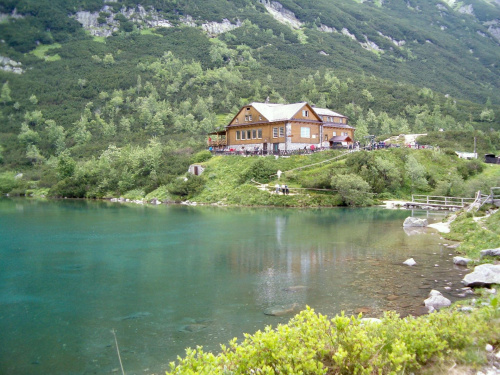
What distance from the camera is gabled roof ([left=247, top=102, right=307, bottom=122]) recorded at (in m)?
67.8

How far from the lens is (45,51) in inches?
6407

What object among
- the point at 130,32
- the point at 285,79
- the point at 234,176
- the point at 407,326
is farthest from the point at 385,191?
the point at 130,32

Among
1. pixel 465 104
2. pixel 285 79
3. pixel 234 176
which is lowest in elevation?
pixel 234 176

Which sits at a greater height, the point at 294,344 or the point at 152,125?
the point at 152,125

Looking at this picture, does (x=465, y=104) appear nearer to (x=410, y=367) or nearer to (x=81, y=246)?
(x=81, y=246)

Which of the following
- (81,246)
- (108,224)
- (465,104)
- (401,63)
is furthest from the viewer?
(401,63)

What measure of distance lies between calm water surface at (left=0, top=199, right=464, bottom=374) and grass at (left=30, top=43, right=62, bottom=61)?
142 metres

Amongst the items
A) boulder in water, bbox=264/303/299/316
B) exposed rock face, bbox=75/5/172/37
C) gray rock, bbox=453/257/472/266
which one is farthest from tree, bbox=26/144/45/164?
gray rock, bbox=453/257/472/266

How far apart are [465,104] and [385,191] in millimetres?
90518

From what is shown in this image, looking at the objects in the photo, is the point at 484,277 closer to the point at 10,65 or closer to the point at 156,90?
the point at 156,90

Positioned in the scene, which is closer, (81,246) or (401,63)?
(81,246)

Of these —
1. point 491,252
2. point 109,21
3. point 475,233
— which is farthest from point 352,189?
point 109,21

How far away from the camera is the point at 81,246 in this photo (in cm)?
2862

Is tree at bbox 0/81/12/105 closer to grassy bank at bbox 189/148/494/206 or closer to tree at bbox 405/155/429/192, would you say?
grassy bank at bbox 189/148/494/206
